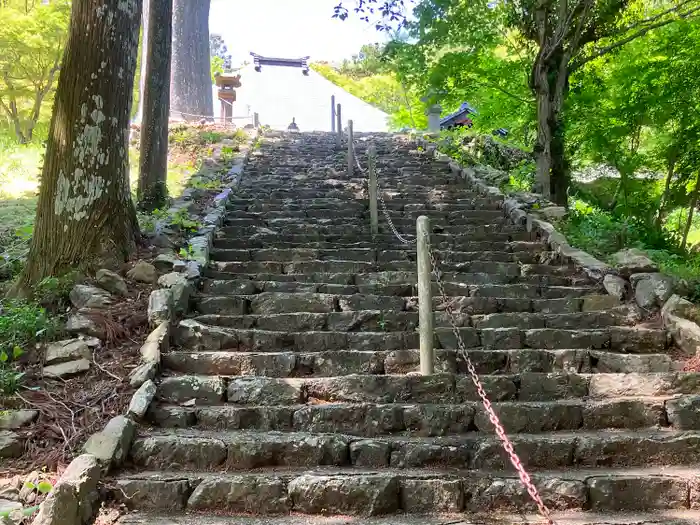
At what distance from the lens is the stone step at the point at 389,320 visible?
5.05 metres

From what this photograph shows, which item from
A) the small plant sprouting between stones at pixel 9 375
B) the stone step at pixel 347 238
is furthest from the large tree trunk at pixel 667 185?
the small plant sprouting between stones at pixel 9 375

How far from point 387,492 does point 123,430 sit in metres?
1.59

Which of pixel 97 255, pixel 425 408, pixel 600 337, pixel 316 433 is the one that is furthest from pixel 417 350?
pixel 97 255

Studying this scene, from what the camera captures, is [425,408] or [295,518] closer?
[295,518]

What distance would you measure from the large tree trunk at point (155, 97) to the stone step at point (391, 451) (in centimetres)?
589

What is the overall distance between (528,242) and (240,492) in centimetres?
528

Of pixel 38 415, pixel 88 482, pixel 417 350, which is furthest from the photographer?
pixel 417 350

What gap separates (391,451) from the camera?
11.8 feet

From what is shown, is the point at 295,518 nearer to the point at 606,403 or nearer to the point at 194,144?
the point at 606,403

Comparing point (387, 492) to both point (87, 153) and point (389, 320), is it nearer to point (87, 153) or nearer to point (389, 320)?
point (389, 320)

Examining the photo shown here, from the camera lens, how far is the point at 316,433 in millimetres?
3773

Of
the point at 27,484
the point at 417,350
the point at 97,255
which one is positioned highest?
the point at 97,255

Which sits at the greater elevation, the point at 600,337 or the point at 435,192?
the point at 435,192

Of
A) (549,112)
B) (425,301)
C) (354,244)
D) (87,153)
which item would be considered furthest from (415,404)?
(549,112)
